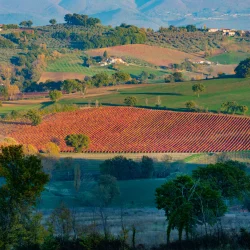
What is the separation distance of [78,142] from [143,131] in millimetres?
9216

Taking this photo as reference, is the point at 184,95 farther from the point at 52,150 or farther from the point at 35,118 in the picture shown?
the point at 52,150

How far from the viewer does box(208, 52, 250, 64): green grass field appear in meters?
143

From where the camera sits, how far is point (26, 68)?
129500mm

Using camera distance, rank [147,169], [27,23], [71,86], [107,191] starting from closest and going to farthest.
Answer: [107,191] → [147,169] → [71,86] → [27,23]

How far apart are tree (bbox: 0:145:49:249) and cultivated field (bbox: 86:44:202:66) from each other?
112 metres

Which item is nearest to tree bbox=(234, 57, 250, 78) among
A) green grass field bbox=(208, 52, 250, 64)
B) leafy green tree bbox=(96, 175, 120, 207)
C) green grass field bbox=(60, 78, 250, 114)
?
green grass field bbox=(60, 78, 250, 114)

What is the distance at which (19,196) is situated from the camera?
24.4 metres

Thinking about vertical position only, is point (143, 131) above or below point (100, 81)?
below

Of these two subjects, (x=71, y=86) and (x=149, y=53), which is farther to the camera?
(x=149, y=53)

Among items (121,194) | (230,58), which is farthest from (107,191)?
(230,58)

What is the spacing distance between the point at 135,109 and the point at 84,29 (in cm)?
9848

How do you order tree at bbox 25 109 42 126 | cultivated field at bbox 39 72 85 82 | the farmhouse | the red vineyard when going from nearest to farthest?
the red vineyard, tree at bbox 25 109 42 126, cultivated field at bbox 39 72 85 82, the farmhouse

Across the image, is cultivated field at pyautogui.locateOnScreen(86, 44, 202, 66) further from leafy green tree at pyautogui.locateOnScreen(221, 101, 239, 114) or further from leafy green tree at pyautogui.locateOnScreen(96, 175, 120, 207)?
leafy green tree at pyautogui.locateOnScreen(96, 175, 120, 207)

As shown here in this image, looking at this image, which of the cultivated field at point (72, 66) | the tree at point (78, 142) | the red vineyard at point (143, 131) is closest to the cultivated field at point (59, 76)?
the cultivated field at point (72, 66)
